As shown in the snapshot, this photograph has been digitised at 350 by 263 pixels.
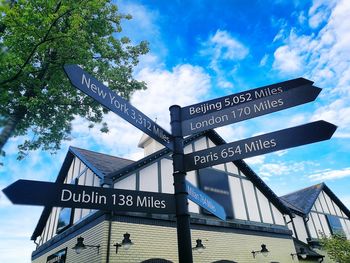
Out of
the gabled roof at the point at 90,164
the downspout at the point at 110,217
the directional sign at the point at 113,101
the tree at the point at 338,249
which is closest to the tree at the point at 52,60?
the gabled roof at the point at 90,164

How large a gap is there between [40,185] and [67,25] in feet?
31.3

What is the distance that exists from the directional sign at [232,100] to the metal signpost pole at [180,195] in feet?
0.58

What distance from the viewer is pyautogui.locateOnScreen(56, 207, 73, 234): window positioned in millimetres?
11787

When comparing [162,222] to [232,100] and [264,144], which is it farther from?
[264,144]

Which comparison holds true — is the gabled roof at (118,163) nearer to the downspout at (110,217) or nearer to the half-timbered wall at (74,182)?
the half-timbered wall at (74,182)

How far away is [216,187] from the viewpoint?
12.6m

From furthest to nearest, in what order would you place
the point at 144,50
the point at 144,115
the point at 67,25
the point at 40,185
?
the point at 144,50, the point at 67,25, the point at 144,115, the point at 40,185

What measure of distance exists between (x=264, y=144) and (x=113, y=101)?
213 cm

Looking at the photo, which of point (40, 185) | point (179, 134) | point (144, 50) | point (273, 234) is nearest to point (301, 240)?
point (273, 234)

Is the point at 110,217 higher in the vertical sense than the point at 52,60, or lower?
lower

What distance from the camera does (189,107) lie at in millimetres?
4508

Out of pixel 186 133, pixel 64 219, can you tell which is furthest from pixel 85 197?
pixel 64 219

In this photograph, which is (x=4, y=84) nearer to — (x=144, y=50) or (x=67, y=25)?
(x=67, y=25)

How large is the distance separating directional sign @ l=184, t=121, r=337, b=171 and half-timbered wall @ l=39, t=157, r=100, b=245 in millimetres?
7024
